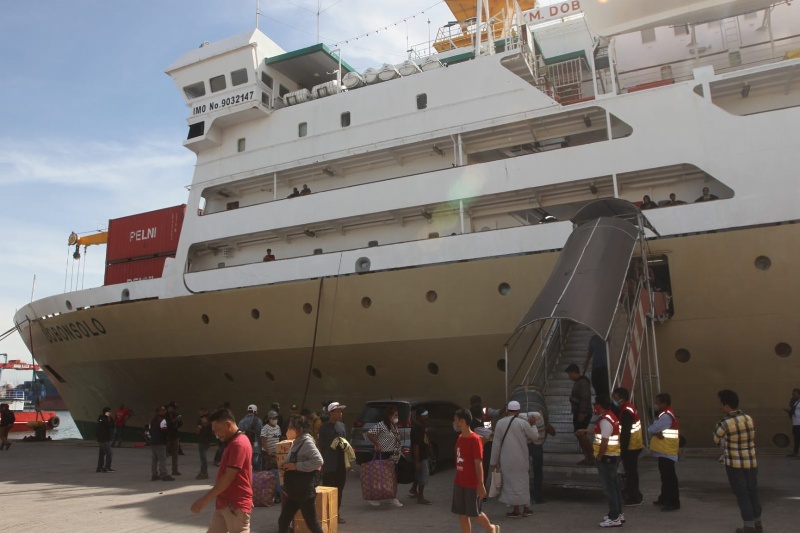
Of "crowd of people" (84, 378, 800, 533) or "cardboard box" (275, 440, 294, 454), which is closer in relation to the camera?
"crowd of people" (84, 378, 800, 533)

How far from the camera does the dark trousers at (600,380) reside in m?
7.75

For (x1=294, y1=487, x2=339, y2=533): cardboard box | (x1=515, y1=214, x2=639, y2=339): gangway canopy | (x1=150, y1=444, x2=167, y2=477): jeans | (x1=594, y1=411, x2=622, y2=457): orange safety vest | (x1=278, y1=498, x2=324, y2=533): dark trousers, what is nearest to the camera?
(x1=278, y1=498, x2=324, y2=533): dark trousers

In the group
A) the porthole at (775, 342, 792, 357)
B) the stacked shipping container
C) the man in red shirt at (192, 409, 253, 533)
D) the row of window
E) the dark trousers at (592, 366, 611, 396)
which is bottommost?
the man in red shirt at (192, 409, 253, 533)

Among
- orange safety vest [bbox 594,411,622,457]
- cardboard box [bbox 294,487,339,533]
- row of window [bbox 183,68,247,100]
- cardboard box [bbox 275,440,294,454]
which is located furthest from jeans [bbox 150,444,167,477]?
row of window [bbox 183,68,247,100]

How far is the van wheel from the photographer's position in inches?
361

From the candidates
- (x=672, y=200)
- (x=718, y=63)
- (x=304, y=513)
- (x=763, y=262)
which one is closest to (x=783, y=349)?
(x=763, y=262)

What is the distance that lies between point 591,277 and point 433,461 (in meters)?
3.68

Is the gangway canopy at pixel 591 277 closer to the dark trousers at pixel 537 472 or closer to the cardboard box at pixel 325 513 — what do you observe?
the dark trousers at pixel 537 472

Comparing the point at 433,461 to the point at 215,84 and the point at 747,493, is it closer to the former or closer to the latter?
the point at 747,493

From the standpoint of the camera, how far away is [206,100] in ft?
53.0

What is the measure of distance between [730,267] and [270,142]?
35.4ft

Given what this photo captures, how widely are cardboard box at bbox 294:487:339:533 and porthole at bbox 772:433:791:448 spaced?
7302 millimetres

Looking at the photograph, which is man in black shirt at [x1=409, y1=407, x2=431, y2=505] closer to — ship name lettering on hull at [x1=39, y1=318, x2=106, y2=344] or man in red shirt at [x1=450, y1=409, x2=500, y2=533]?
man in red shirt at [x1=450, y1=409, x2=500, y2=533]

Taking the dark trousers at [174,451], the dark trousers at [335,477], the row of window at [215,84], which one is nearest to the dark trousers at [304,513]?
the dark trousers at [335,477]
